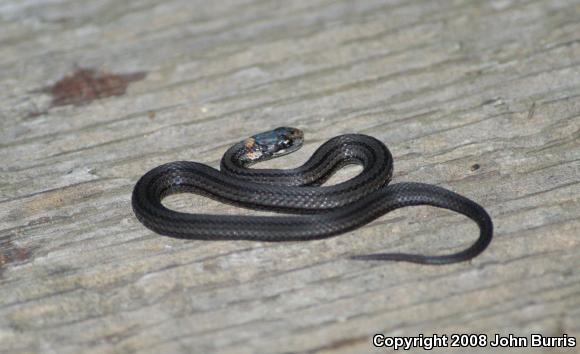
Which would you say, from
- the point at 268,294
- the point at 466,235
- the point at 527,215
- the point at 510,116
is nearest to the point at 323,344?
the point at 268,294

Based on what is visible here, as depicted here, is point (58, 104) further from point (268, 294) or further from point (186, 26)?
point (268, 294)

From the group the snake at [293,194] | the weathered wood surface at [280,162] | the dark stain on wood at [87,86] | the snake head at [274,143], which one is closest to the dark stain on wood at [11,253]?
the weathered wood surface at [280,162]

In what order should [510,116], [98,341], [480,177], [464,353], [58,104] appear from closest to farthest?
[464,353] < [98,341] < [480,177] < [510,116] < [58,104]

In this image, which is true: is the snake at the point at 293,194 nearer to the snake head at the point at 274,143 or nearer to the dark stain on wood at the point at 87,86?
the snake head at the point at 274,143

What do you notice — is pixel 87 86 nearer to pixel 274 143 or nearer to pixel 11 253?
pixel 274 143

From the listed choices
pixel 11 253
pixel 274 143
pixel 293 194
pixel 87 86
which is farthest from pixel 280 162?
pixel 11 253

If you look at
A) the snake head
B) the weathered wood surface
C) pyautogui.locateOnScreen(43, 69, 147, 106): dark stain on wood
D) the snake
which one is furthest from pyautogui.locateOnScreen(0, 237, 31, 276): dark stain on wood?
the snake head
